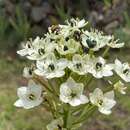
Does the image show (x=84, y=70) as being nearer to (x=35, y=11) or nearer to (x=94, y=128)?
(x=94, y=128)

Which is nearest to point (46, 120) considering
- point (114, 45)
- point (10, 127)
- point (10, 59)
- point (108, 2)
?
point (10, 127)

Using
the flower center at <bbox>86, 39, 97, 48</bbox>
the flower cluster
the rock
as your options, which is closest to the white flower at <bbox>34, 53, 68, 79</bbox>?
the flower cluster

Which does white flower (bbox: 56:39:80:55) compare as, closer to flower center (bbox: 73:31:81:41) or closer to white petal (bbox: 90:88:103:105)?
flower center (bbox: 73:31:81:41)

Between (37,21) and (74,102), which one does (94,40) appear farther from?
(37,21)

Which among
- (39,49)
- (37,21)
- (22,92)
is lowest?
(22,92)

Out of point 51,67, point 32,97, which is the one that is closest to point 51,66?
point 51,67
